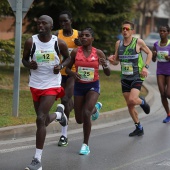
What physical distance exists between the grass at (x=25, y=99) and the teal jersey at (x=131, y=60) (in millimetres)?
1812

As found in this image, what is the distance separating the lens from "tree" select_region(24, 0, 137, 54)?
1905 centimetres

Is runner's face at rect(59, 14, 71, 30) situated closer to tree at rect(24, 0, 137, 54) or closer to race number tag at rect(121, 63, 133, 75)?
race number tag at rect(121, 63, 133, 75)

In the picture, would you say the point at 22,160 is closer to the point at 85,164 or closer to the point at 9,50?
the point at 85,164

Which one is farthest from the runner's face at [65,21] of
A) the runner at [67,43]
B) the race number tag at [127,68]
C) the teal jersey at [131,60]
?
the race number tag at [127,68]

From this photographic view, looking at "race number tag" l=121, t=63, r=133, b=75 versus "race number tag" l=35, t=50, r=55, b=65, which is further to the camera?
"race number tag" l=121, t=63, r=133, b=75

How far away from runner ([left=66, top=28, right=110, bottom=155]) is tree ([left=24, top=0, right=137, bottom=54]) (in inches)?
406

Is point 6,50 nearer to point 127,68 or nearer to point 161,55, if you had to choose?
A: point 161,55

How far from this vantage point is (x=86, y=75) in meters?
8.32

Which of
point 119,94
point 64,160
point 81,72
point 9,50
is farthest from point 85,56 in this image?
point 119,94

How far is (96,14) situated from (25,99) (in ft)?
25.9

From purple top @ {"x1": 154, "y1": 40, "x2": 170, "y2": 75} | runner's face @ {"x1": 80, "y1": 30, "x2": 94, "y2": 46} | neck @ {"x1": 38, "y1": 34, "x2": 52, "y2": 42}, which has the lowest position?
purple top @ {"x1": 154, "y1": 40, "x2": 170, "y2": 75}

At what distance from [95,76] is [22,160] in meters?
1.68

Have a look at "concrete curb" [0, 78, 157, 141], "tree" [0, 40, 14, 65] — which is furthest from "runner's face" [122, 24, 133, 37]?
"tree" [0, 40, 14, 65]

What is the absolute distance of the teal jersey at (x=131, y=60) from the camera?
32.0 feet
